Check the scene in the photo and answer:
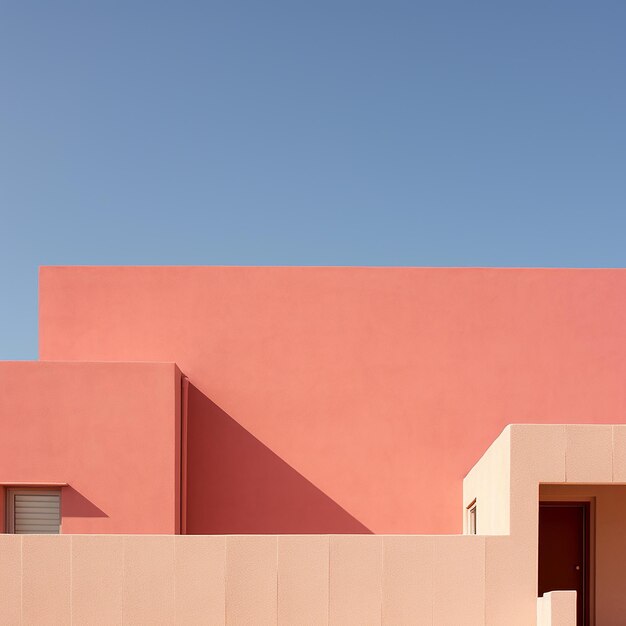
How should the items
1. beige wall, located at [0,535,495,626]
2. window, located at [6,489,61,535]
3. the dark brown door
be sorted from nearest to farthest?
beige wall, located at [0,535,495,626] < window, located at [6,489,61,535] < the dark brown door

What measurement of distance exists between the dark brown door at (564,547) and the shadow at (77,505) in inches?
262

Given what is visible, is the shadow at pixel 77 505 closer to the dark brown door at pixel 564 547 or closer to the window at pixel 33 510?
the window at pixel 33 510

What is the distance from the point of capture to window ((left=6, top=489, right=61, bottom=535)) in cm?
1095

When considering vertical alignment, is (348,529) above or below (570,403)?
below

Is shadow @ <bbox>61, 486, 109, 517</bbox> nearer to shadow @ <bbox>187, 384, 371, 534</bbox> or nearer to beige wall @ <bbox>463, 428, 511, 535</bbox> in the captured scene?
shadow @ <bbox>187, 384, 371, 534</bbox>

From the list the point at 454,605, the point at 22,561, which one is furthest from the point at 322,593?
the point at 22,561

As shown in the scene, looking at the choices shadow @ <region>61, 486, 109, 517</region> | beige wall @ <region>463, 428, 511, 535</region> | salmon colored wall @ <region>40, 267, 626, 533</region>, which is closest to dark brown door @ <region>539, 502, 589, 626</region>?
beige wall @ <region>463, 428, 511, 535</region>

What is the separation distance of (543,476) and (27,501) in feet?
24.4

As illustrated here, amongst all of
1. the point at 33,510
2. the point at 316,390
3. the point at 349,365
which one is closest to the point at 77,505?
the point at 33,510

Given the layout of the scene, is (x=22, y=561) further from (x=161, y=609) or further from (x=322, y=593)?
(x=322, y=593)

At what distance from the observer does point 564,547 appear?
11.3 metres

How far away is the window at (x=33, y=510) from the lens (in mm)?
10953

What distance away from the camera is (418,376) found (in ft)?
42.5

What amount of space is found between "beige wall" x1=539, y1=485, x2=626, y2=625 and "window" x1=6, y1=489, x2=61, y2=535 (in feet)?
23.8
